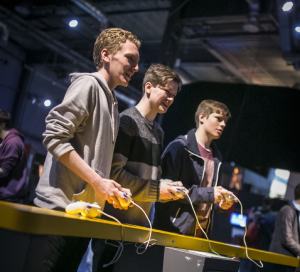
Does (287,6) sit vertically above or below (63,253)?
above

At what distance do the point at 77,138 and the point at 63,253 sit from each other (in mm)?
460

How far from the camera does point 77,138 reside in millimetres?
1483

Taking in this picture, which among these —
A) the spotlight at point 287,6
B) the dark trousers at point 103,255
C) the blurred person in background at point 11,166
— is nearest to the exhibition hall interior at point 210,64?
the spotlight at point 287,6

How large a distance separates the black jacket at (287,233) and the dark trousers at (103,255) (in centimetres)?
261

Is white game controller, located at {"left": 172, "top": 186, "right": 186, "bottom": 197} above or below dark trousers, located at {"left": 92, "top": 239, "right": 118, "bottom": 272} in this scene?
above

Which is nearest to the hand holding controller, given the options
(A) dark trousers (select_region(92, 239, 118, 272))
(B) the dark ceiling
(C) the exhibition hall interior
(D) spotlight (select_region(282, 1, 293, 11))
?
(C) the exhibition hall interior

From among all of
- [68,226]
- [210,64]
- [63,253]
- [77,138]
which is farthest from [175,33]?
[68,226]

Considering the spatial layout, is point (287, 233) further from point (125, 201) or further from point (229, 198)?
point (125, 201)

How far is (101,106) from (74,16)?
8460 millimetres

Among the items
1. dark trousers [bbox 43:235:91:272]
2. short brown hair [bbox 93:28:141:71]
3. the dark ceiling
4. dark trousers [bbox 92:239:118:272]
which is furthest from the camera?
the dark ceiling

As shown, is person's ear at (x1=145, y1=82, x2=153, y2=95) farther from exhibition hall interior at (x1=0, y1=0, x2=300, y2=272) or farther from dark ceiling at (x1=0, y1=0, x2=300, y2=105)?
dark ceiling at (x1=0, y1=0, x2=300, y2=105)

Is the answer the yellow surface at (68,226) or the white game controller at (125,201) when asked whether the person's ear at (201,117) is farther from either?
the white game controller at (125,201)

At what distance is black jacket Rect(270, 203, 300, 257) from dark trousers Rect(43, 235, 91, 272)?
9.31 ft

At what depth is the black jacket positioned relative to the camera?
3.61m
